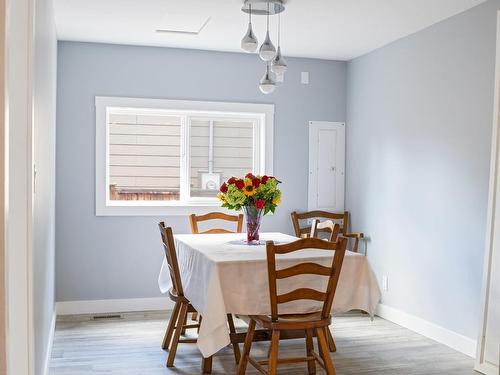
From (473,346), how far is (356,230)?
1.90 metres

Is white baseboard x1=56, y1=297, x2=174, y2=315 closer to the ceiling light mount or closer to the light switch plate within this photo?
the light switch plate

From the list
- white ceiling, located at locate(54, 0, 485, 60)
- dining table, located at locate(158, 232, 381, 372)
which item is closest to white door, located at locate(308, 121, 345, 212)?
white ceiling, located at locate(54, 0, 485, 60)

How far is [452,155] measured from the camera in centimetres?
434

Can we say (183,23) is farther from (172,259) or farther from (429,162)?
(429,162)

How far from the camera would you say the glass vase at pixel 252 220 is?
4027 mm

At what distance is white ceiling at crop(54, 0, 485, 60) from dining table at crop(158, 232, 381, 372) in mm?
1731

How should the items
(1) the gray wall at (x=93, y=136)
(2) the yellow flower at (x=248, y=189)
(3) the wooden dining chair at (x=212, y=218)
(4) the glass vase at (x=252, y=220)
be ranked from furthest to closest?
1. (1) the gray wall at (x=93, y=136)
2. (3) the wooden dining chair at (x=212, y=218)
3. (4) the glass vase at (x=252, y=220)
4. (2) the yellow flower at (x=248, y=189)

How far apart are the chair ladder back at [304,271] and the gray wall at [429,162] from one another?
1.42m

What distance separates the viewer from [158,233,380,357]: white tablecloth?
3.20m

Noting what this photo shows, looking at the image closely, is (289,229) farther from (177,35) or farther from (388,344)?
(177,35)

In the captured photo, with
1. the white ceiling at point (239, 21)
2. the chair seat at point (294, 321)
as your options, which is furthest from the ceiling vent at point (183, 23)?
the chair seat at point (294, 321)

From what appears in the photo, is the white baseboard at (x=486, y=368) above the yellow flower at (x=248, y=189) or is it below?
below

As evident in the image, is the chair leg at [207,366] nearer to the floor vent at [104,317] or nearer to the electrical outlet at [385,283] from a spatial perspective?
the floor vent at [104,317]

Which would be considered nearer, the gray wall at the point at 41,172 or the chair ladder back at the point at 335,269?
the gray wall at the point at 41,172
